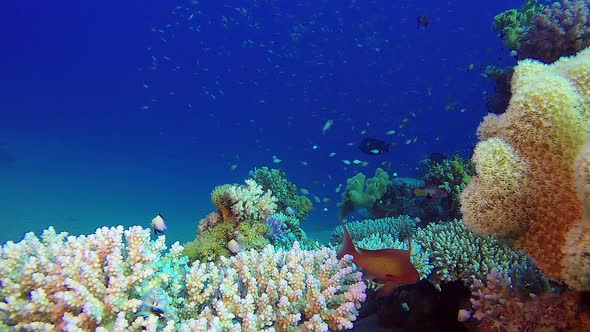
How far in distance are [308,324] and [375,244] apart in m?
2.34

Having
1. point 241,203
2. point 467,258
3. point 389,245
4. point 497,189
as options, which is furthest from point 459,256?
point 241,203

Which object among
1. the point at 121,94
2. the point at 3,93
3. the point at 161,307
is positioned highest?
the point at 121,94

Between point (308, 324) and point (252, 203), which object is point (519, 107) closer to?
point (308, 324)

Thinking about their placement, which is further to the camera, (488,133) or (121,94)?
(121,94)

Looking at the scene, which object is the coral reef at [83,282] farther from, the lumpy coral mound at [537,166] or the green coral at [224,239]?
the lumpy coral mound at [537,166]

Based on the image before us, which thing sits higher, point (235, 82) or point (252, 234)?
point (235, 82)

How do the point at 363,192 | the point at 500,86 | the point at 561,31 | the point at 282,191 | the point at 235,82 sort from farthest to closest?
the point at 235,82 → the point at 500,86 → the point at 363,192 → the point at 561,31 → the point at 282,191

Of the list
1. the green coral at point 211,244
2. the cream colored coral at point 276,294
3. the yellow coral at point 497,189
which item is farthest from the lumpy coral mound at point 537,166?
the green coral at point 211,244

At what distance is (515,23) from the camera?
1026 centimetres

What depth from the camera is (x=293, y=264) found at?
3.15 metres

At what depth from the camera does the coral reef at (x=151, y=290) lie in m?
2.34

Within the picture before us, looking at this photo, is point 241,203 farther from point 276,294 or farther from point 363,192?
point 363,192

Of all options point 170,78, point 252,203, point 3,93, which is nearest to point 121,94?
point 170,78

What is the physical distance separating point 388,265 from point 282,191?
16.8ft
